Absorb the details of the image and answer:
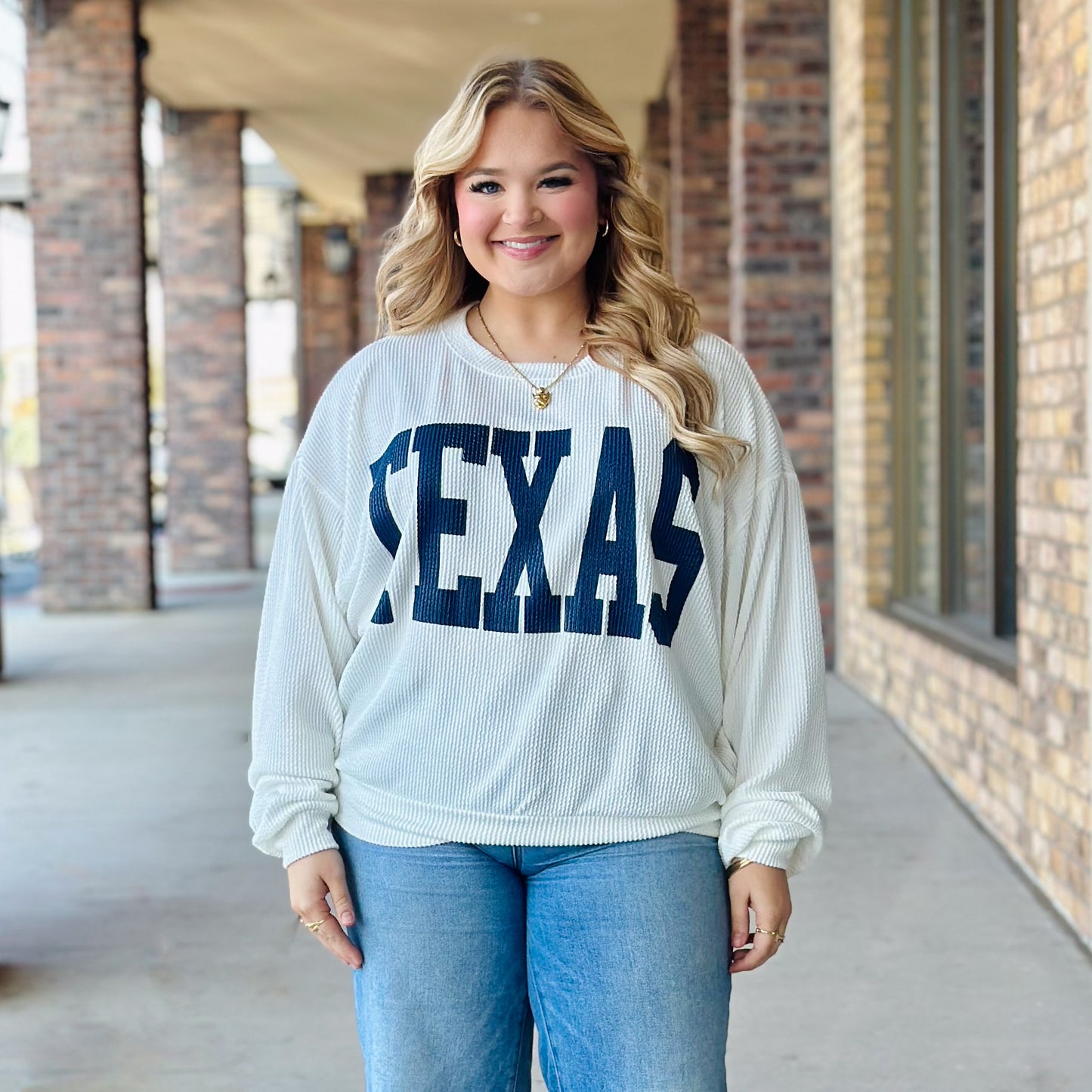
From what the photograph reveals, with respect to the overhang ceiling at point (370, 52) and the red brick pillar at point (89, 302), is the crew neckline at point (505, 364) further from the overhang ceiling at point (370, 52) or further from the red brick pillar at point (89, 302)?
the red brick pillar at point (89, 302)

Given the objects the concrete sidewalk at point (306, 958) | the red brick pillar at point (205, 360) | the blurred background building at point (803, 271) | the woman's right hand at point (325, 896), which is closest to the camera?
the woman's right hand at point (325, 896)

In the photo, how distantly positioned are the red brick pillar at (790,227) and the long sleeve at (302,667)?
5628 millimetres

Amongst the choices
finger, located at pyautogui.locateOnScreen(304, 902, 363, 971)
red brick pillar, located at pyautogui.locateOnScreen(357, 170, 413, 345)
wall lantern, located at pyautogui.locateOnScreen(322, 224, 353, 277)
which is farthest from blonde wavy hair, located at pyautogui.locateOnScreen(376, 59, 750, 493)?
red brick pillar, located at pyautogui.locateOnScreen(357, 170, 413, 345)

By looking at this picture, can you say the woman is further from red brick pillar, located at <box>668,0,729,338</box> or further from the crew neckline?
red brick pillar, located at <box>668,0,729,338</box>

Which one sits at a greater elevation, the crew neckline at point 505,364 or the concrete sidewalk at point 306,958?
the crew neckline at point 505,364

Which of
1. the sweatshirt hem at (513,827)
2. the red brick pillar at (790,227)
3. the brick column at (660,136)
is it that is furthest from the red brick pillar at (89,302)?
the sweatshirt hem at (513,827)

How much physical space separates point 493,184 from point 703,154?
8.91 meters

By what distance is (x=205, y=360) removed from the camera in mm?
13641

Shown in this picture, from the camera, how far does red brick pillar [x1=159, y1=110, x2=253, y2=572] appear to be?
538 inches

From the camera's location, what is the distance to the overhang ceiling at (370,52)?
430 inches

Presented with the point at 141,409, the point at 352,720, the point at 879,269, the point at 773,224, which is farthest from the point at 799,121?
the point at 352,720

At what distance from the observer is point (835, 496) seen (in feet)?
24.0

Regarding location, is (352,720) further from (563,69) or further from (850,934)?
(850,934)

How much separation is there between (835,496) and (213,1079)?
16.3ft
